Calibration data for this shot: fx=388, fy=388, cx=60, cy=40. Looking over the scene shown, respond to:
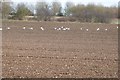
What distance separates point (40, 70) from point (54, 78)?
141cm

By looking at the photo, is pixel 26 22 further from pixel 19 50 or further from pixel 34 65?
pixel 34 65

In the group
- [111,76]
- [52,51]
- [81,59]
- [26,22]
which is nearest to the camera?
[111,76]

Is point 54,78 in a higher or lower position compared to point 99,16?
lower

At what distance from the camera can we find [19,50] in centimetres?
1756

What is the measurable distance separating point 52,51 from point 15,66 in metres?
4.81

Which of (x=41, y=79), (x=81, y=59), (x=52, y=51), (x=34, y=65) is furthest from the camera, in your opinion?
(x=52, y=51)

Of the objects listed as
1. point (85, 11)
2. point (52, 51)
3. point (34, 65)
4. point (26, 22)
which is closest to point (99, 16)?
point (85, 11)

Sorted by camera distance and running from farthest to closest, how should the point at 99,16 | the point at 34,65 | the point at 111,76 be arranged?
the point at 34,65, the point at 99,16, the point at 111,76

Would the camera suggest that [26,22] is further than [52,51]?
Yes

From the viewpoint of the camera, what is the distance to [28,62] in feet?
44.9

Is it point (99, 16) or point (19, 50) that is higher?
point (99, 16)

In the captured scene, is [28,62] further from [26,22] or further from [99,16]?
[26,22]

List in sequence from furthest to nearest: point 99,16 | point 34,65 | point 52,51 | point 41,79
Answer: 1. point 52,51
2. point 34,65
3. point 99,16
4. point 41,79

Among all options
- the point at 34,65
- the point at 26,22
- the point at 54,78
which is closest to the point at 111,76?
the point at 54,78
